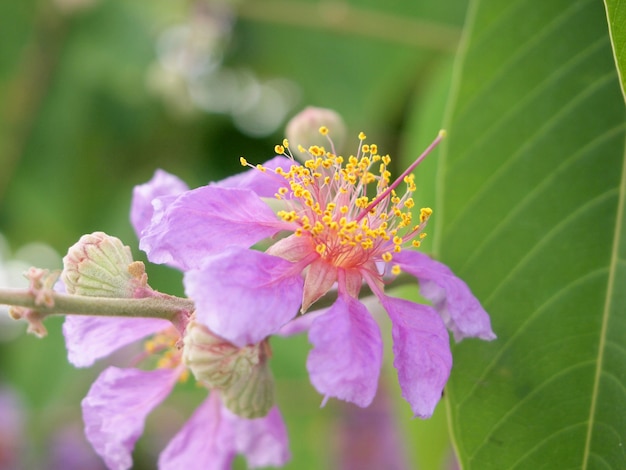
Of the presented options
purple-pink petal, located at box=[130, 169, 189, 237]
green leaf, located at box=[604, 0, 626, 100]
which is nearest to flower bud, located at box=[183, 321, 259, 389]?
purple-pink petal, located at box=[130, 169, 189, 237]

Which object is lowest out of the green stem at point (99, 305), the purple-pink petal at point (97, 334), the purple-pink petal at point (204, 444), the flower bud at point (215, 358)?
the purple-pink petal at point (204, 444)

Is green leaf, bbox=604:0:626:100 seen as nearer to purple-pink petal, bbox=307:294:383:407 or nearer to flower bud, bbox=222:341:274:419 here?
purple-pink petal, bbox=307:294:383:407

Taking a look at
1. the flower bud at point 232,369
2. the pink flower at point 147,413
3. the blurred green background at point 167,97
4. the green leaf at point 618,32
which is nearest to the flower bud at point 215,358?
the flower bud at point 232,369

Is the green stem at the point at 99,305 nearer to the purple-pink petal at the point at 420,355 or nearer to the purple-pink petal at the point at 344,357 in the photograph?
the purple-pink petal at the point at 344,357

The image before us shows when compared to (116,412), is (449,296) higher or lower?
higher

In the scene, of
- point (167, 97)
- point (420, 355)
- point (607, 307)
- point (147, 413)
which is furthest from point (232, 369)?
point (167, 97)

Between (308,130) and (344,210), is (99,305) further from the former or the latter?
(308,130)

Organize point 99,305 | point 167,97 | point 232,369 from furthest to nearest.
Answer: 1. point 167,97
2. point 232,369
3. point 99,305
